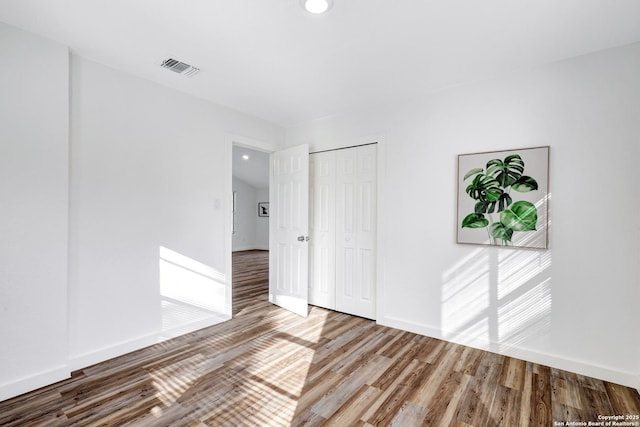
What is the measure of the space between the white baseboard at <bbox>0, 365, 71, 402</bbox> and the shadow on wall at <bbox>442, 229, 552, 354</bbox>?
3.22 metres

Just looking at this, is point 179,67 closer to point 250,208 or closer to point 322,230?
point 322,230

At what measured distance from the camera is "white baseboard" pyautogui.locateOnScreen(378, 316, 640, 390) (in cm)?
215

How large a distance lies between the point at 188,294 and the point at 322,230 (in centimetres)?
173

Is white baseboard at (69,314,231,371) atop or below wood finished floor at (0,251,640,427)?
atop

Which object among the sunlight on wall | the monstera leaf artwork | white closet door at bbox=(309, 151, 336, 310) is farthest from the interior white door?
the monstera leaf artwork

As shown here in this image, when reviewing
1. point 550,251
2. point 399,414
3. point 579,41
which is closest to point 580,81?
point 579,41

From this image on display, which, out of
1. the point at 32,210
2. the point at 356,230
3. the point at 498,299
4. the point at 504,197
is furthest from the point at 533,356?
the point at 32,210

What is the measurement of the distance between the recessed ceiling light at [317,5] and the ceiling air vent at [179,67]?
4.17ft

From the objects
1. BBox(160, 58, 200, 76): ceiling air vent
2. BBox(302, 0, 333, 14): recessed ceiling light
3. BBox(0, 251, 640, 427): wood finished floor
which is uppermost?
BBox(160, 58, 200, 76): ceiling air vent

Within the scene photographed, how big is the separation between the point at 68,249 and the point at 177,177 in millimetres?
1080

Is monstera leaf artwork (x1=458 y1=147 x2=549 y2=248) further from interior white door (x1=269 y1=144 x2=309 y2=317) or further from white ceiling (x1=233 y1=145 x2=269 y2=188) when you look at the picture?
white ceiling (x1=233 y1=145 x2=269 y2=188)

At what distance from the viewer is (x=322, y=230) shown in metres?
3.89

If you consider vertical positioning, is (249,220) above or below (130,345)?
above

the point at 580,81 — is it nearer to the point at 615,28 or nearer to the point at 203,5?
the point at 615,28
